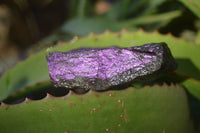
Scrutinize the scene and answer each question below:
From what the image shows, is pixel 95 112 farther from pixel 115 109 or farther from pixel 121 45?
pixel 121 45

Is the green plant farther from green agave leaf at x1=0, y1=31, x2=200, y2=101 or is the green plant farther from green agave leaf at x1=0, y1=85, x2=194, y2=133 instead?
green agave leaf at x1=0, y1=31, x2=200, y2=101

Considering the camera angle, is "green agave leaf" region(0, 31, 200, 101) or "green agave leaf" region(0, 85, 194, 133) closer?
"green agave leaf" region(0, 85, 194, 133)

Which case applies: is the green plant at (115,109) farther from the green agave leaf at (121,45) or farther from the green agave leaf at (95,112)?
the green agave leaf at (121,45)

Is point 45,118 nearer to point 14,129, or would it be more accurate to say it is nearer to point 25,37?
point 14,129

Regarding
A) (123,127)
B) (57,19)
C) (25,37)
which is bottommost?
(123,127)

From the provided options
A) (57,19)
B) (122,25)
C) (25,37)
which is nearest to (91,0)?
(57,19)

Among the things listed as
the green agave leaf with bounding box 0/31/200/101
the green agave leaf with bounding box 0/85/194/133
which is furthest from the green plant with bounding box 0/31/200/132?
the green agave leaf with bounding box 0/31/200/101

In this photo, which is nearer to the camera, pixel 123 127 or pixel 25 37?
pixel 123 127
